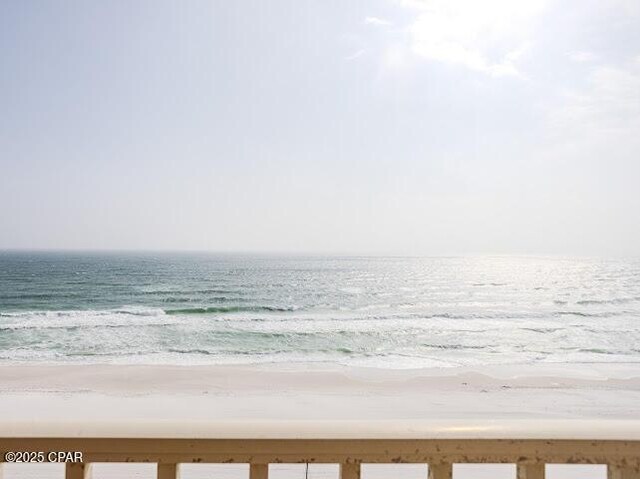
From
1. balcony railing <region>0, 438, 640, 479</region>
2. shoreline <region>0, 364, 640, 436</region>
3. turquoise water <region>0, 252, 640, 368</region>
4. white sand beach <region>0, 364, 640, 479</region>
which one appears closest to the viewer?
balcony railing <region>0, 438, 640, 479</region>

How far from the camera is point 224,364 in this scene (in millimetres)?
14664

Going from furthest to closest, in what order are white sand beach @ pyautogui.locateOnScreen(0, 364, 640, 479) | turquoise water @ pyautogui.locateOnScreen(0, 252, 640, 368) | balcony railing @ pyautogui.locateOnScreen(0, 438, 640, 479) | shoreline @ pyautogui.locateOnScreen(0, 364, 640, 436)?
turquoise water @ pyautogui.locateOnScreen(0, 252, 640, 368)
shoreline @ pyautogui.locateOnScreen(0, 364, 640, 436)
white sand beach @ pyautogui.locateOnScreen(0, 364, 640, 479)
balcony railing @ pyautogui.locateOnScreen(0, 438, 640, 479)

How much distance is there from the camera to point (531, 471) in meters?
1.01

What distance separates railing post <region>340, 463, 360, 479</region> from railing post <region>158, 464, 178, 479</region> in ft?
1.25

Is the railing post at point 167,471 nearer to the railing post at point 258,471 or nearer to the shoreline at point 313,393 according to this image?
the railing post at point 258,471

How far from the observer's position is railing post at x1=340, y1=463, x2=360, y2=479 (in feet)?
3.26

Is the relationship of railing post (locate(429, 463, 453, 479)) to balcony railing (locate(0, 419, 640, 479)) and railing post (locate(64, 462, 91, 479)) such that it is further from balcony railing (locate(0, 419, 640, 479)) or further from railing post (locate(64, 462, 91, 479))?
railing post (locate(64, 462, 91, 479))

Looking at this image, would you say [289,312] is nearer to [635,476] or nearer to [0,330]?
[0,330]

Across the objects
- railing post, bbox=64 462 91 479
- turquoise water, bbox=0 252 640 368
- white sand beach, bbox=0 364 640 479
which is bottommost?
white sand beach, bbox=0 364 640 479

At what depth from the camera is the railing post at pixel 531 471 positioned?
3.29ft

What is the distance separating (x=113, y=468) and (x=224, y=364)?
8932mm

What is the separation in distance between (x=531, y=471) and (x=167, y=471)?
84cm

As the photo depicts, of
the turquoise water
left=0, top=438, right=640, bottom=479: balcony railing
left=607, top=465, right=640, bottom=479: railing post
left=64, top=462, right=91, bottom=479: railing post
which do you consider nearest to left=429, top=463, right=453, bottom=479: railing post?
left=0, top=438, right=640, bottom=479: balcony railing

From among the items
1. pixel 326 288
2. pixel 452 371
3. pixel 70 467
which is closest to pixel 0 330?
pixel 452 371
